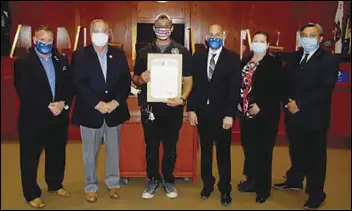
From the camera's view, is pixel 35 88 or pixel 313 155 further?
pixel 313 155

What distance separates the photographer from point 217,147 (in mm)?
3707

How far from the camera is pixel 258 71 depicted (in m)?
3.60

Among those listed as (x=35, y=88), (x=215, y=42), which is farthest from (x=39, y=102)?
(x=215, y=42)

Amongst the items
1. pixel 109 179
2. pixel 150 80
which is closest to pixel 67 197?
pixel 109 179

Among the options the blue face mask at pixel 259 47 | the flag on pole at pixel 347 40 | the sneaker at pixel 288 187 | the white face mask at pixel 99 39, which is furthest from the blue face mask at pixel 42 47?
the flag on pole at pixel 347 40

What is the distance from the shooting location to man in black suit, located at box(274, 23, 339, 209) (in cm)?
356

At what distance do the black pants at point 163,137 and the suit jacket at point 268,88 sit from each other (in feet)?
2.09

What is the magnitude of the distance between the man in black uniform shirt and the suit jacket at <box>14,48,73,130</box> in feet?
1.97

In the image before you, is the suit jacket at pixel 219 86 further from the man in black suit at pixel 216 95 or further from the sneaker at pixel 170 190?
the sneaker at pixel 170 190

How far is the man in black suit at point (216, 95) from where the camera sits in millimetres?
3580

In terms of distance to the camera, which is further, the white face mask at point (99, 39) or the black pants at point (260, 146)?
the black pants at point (260, 146)

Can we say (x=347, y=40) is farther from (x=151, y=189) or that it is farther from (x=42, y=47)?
(x=42, y=47)

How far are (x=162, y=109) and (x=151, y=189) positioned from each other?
0.73 meters

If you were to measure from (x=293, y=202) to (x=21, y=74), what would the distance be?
2.41 m
